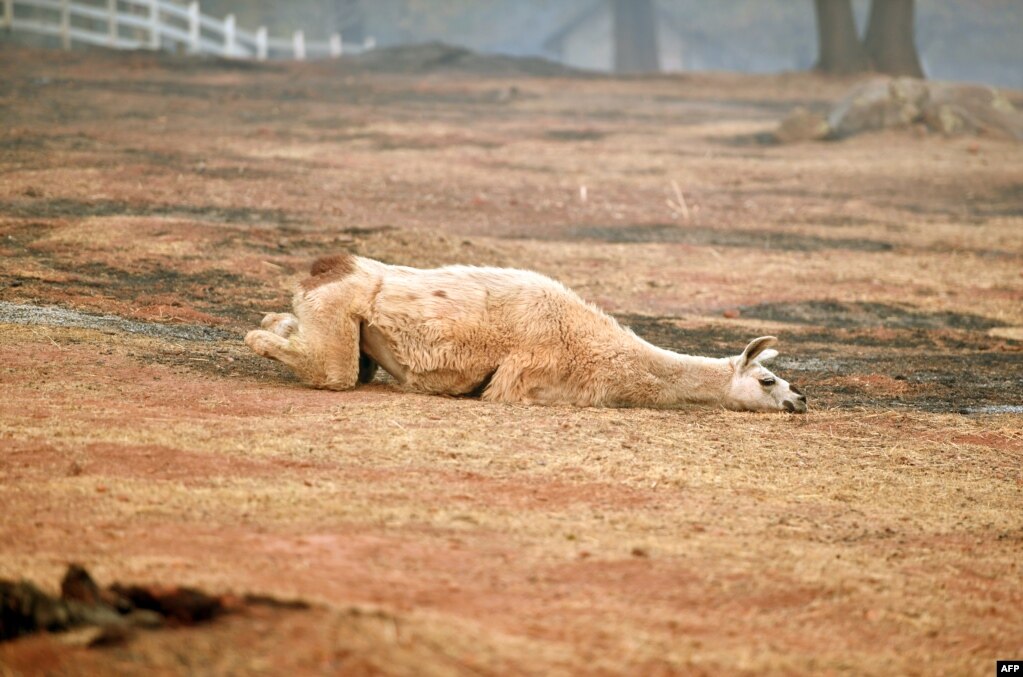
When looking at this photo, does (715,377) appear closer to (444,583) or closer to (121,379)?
(121,379)

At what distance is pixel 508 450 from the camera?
730 cm

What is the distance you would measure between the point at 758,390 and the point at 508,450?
93.5 inches

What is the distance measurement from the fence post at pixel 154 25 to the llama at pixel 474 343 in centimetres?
3406

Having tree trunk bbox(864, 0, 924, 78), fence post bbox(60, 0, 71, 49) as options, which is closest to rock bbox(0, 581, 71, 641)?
tree trunk bbox(864, 0, 924, 78)

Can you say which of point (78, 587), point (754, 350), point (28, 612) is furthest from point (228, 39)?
point (28, 612)

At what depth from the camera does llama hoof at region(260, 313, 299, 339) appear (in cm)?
886

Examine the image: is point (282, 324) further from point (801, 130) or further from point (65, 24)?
point (65, 24)

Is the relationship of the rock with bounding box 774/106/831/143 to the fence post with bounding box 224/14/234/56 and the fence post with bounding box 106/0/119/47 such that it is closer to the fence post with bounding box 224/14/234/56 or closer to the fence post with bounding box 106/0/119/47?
the fence post with bounding box 106/0/119/47

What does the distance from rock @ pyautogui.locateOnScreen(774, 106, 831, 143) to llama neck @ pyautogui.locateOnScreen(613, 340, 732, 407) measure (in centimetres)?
2021

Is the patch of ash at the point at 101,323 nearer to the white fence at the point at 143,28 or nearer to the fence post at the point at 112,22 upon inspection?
the white fence at the point at 143,28

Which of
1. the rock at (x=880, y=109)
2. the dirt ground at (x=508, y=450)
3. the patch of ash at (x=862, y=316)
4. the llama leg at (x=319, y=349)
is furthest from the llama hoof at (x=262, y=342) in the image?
the rock at (x=880, y=109)

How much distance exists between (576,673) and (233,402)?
4.22m

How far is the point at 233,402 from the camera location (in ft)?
26.3

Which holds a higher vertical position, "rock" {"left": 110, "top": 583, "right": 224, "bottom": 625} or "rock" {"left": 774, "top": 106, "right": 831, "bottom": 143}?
"rock" {"left": 774, "top": 106, "right": 831, "bottom": 143}
